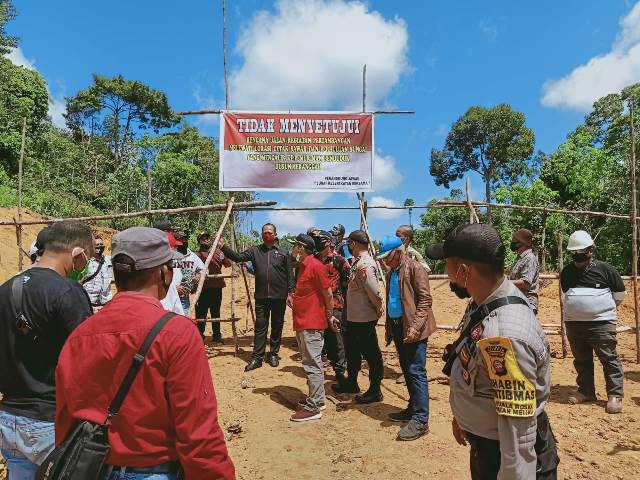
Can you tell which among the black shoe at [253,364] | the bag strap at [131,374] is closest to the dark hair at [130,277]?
the bag strap at [131,374]

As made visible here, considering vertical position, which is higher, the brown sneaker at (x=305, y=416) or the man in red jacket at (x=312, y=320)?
the man in red jacket at (x=312, y=320)

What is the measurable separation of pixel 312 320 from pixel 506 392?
3.24m

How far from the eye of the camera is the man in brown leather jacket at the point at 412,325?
4238 millimetres

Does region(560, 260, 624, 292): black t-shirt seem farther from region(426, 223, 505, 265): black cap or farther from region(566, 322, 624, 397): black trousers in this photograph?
region(426, 223, 505, 265): black cap

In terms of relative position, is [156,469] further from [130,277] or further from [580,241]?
[580,241]

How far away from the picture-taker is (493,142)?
1139 inches

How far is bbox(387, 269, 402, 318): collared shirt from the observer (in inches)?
177

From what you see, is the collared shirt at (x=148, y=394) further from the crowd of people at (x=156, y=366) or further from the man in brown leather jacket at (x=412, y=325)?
the man in brown leather jacket at (x=412, y=325)

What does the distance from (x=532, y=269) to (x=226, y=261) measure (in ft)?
15.5

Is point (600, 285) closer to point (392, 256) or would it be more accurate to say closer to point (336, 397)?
point (392, 256)

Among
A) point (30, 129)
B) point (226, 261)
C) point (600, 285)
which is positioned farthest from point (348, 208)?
point (30, 129)

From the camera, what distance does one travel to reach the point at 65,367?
151cm

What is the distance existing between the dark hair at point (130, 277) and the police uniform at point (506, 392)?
124 centimetres

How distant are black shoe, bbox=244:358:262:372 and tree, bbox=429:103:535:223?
2515cm
